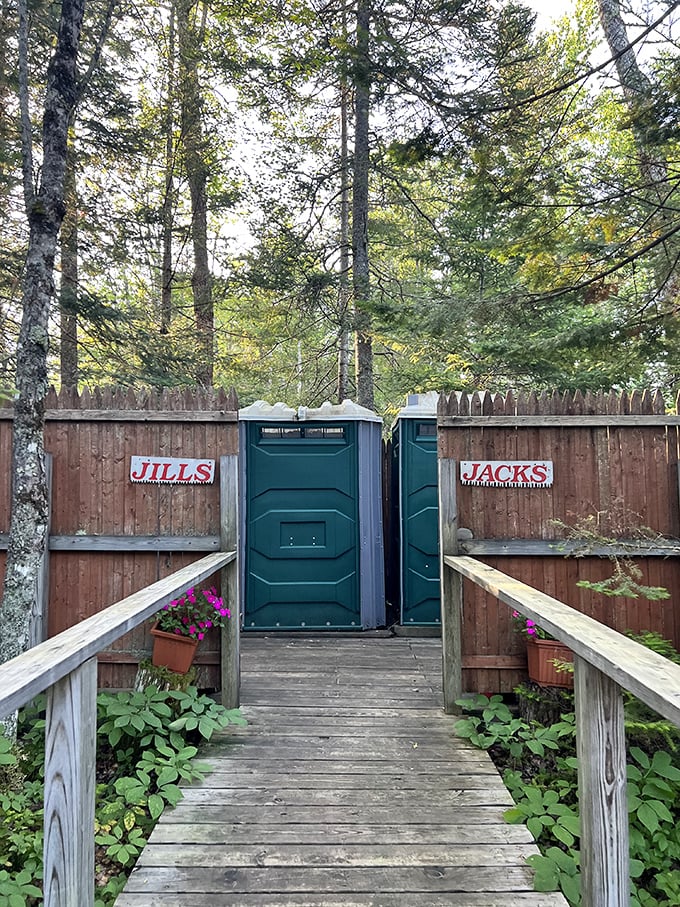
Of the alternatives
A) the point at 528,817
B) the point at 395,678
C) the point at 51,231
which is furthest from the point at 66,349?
the point at 528,817

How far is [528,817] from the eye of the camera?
2.17 metres

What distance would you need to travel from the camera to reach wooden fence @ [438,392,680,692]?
3.24 m

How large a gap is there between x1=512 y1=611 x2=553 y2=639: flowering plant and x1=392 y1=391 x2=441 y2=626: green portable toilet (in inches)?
67.6

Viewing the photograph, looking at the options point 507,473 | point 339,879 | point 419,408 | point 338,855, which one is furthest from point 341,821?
point 419,408

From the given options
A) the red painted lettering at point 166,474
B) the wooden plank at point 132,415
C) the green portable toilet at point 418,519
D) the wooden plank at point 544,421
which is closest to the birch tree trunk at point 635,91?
the wooden plank at point 544,421

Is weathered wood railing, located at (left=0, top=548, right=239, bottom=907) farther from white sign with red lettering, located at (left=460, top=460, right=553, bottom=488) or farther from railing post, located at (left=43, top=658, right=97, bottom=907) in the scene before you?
white sign with red lettering, located at (left=460, top=460, right=553, bottom=488)

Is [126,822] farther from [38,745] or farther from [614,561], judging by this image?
[614,561]

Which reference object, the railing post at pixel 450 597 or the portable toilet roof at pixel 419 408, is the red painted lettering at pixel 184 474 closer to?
the railing post at pixel 450 597

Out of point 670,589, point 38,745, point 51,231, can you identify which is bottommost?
point 38,745

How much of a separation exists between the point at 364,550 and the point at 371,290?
12.8ft

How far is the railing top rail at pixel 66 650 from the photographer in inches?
40.1

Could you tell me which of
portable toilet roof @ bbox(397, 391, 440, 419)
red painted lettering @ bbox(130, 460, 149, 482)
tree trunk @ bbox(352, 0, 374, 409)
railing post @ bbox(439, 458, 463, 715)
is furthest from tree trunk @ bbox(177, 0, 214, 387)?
railing post @ bbox(439, 458, 463, 715)

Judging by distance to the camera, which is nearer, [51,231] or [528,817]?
[528,817]

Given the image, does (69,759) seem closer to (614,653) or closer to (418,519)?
(614,653)
